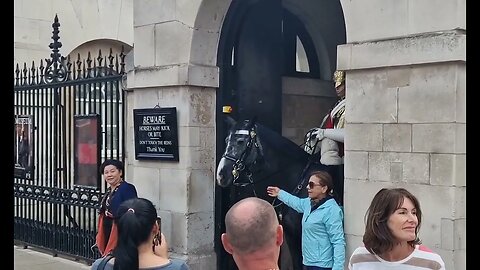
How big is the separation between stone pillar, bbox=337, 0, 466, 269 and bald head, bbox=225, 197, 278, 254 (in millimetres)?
3111

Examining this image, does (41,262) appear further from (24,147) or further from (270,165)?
(270,165)

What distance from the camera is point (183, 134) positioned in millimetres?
7785

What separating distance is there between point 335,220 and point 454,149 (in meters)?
1.25

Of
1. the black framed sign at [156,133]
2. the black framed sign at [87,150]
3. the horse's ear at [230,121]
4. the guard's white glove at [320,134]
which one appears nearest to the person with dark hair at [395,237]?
the guard's white glove at [320,134]

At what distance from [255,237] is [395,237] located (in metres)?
1.14

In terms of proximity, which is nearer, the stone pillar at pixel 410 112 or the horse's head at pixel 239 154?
the stone pillar at pixel 410 112

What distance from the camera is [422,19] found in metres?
5.52

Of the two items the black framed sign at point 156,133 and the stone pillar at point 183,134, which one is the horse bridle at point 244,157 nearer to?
the stone pillar at point 183,134

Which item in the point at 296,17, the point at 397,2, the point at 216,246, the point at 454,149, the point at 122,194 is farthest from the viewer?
the point at 296,17

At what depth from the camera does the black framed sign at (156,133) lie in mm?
7867

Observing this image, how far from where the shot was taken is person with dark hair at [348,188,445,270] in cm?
336

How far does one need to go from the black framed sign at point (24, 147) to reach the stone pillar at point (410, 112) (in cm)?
669
